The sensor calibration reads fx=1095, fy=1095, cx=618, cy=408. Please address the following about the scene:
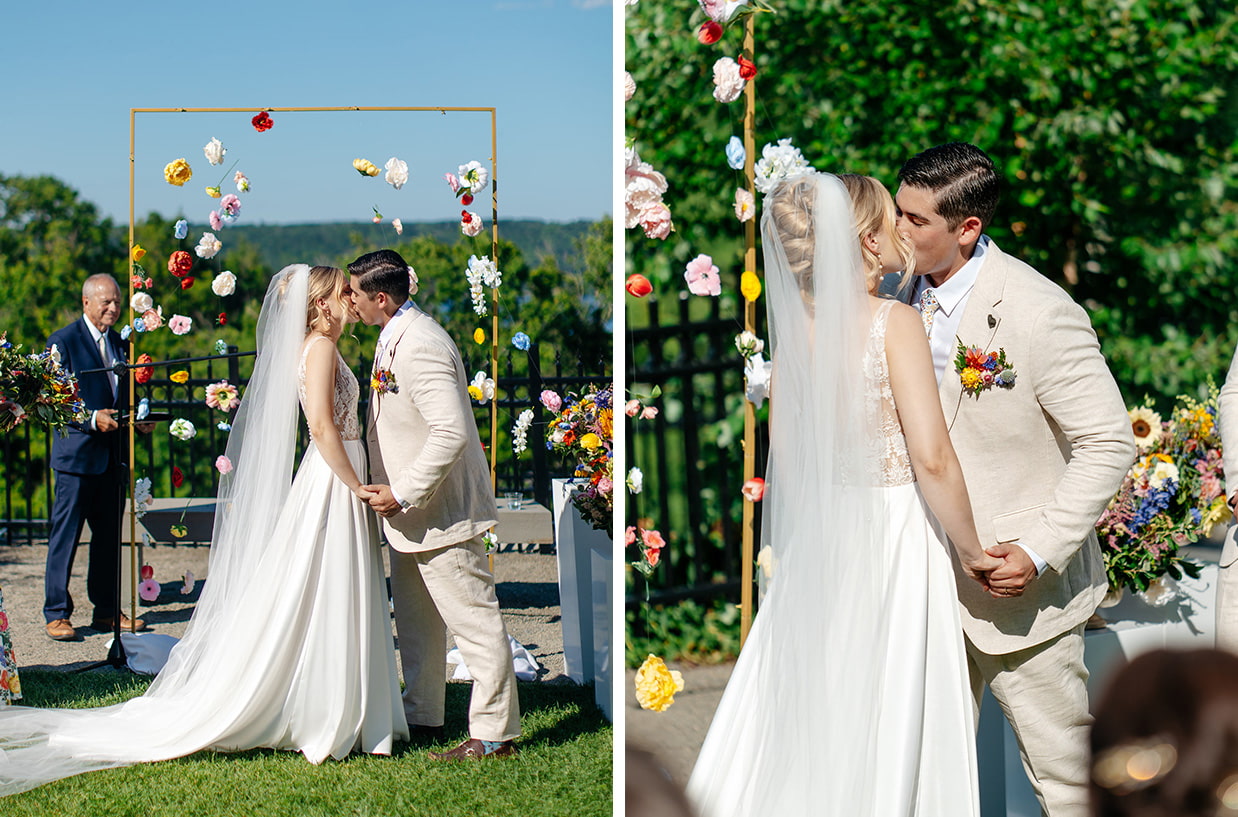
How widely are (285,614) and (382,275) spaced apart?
1.08m

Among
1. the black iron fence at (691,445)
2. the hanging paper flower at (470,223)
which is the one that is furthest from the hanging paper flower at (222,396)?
the black iron fence at (691,445)

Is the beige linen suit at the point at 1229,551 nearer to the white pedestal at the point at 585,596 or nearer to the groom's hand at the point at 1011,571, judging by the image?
the groom's hand at the point at 1011,571

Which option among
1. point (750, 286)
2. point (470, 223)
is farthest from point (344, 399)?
point (750, 286)

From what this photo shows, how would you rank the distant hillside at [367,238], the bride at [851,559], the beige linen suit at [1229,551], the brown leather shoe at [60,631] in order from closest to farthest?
1. the bride at [851,559]
2. the beige linen suit at [1229,551]
3. the brown leather shoe at [60,631]
4. the distant hillside at [367,238]

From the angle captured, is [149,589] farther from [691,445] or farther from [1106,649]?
[1106,649]

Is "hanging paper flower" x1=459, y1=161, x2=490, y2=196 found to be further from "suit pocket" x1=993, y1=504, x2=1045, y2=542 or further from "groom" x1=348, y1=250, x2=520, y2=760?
"suit pocket" x1=993, y1=504, x2=1045, y2=542

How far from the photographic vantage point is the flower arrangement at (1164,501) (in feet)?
9.63

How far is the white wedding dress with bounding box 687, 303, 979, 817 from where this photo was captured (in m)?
2.17

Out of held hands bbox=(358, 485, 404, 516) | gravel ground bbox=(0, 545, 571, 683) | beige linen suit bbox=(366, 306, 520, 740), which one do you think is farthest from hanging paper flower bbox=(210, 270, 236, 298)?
gravel ground bbox=(0, 545, 571, 683)

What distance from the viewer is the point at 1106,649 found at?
2822 mm

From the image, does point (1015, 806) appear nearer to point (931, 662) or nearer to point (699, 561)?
point (931, 662)

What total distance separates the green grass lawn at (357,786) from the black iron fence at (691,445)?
807mm

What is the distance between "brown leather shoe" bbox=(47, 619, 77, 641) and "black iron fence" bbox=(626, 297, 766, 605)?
2592mm

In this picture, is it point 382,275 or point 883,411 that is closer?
point 883,411
